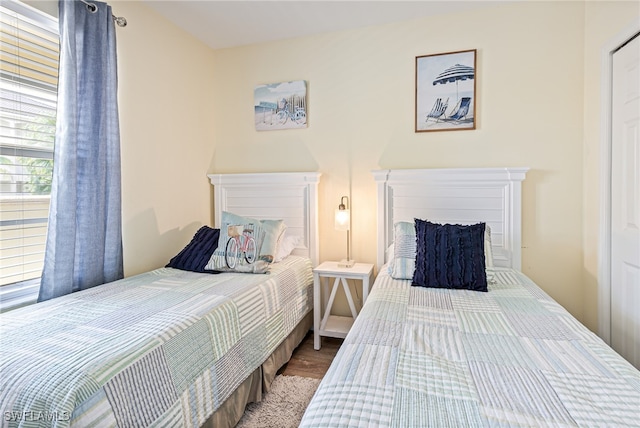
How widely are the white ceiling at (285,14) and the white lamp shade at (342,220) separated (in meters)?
1.53

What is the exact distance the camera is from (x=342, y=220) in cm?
262

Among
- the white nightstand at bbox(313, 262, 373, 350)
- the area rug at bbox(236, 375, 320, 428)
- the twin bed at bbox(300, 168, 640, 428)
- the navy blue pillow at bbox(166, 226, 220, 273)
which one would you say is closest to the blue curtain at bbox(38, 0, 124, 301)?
the navy blue pillow at bbox(166, 226, 220, 273)

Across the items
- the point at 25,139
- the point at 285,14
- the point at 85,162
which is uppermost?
the point at 285,14

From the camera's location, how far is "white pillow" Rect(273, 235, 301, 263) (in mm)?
2623

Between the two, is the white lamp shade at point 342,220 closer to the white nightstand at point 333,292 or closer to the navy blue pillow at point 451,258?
Result: the white nightstand at point 333,292

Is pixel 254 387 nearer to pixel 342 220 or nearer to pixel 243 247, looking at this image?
pixel 243 247

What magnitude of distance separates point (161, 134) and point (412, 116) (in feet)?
6.53

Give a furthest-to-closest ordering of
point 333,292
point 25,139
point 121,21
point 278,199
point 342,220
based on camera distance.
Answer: point 278,199 < point 342,220 < point 333,292 < point 121,21 < point 25,139

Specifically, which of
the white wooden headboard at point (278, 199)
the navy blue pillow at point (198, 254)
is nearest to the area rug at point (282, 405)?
the navy blue pillow at point (198, 254)

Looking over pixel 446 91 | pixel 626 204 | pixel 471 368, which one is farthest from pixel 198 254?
pixel 626 204

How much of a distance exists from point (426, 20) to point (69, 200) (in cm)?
276

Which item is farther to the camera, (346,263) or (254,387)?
(346,263)

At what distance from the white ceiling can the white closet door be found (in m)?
1.04

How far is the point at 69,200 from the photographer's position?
1803 millimetres
